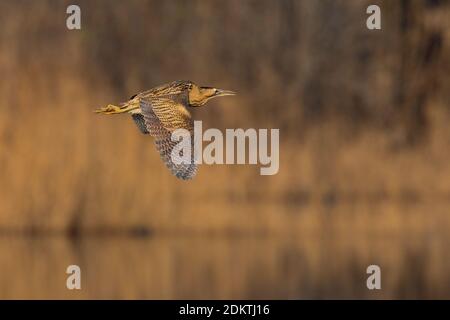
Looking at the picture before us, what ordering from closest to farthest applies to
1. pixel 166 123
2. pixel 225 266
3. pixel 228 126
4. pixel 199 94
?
pixel 166 123
pixel 199 94
pixel 225 266
pixel 228 126

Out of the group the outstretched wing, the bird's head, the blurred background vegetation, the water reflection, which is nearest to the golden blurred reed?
the blurred background vegetation

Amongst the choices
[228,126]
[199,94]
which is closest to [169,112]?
[199,94]

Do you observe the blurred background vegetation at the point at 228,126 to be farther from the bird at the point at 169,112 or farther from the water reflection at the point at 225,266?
the bird at the point at 169,112

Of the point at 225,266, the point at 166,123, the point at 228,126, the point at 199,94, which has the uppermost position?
the point at 228,126

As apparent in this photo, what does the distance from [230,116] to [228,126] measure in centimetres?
10

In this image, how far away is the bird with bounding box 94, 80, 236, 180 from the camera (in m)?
7.06

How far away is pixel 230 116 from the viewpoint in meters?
10.5

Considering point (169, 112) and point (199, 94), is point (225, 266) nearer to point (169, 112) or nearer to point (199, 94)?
point (199, 94)

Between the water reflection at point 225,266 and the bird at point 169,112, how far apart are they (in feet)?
5.14

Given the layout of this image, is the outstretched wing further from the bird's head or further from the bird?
the bird's head

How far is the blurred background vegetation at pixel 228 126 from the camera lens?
10.3m

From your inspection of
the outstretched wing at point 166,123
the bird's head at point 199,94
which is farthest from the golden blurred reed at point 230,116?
the outstretched wing at point 166,123

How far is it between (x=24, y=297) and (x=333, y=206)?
262 cm

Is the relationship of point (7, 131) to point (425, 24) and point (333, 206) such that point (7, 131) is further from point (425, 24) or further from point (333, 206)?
point (425, 24)
